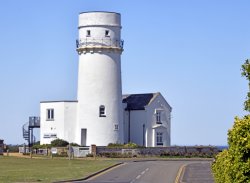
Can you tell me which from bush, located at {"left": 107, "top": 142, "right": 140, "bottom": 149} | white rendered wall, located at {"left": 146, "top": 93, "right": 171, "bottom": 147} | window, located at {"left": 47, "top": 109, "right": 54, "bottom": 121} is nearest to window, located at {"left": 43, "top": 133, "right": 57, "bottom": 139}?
window, located at {"left": 47, "top": 109, "right": 54, "bottom": 121}

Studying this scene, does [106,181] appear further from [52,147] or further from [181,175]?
[52,147]

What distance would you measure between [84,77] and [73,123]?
5.90 m

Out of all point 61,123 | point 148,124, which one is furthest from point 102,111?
point 148,124

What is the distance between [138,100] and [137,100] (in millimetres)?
172

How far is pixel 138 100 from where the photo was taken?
94625mm

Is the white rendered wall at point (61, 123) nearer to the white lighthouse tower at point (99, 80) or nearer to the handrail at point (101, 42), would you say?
the white lighthouse tower at point (99, 80)

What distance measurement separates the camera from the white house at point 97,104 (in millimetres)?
86438

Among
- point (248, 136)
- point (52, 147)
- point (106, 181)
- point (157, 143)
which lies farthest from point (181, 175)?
point (157, 143)

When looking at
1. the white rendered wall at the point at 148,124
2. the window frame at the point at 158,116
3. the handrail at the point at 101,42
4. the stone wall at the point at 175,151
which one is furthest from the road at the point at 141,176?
the window frame at the point at 158,116

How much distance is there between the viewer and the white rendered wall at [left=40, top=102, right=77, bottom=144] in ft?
293

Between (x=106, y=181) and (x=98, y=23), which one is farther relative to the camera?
(x=98, y=23)

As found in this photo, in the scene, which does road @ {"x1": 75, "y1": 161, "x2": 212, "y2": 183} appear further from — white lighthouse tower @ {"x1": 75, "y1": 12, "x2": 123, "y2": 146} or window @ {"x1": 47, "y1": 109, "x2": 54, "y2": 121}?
window @ {"x1": 47, "y1": 109, "x2": 54, "y2": 121}

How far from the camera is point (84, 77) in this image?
286ft

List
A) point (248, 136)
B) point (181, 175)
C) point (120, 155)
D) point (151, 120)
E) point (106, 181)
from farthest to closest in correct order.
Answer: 1. point (151, 120)
2. point (120, 155)
3. point (181, 175)
4. point (106, 181)
5. point (248, 136)
